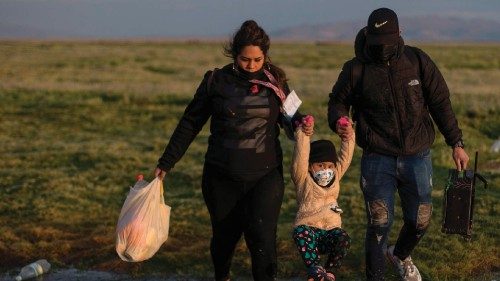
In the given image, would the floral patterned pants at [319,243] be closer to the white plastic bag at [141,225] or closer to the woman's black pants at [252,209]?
the woman's black pants at [252,209]

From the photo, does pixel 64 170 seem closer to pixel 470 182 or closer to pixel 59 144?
pixel 59 144

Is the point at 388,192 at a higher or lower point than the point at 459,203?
higher

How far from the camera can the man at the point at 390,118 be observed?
17.7ft

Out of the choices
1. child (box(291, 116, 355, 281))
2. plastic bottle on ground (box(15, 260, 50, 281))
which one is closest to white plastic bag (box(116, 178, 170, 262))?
child (box(291, 116, 355, 281))

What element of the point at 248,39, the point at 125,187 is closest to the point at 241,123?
the point at 248,39

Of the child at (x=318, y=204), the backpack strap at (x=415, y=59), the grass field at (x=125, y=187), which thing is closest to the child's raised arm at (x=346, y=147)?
the child at (x=318, y=204)

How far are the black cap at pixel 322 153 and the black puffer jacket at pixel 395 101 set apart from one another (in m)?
0.21

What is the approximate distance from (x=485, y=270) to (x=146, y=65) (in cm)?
4898

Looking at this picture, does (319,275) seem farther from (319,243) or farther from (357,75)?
(357,75)

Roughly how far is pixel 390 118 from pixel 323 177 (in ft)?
2.08

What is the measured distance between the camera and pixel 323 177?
5703 millimetres

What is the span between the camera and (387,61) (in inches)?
213

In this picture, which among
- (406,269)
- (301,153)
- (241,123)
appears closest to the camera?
(241,123)

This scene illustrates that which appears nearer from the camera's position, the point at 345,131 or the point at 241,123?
the point at 241,123
